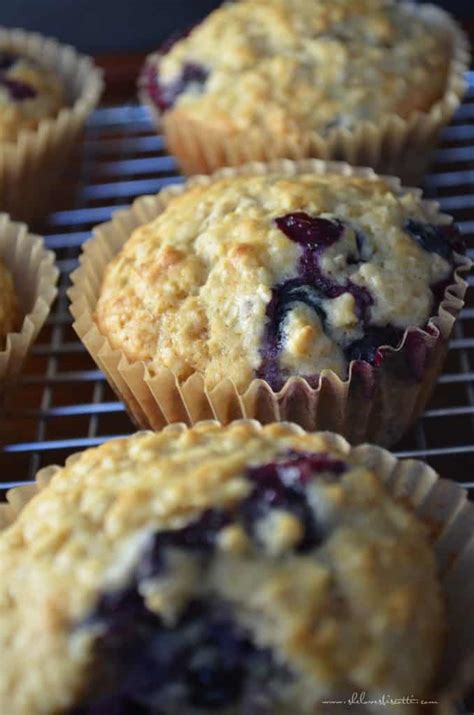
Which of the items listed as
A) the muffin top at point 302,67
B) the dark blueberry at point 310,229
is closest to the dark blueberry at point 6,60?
the muffin top at point 302,67

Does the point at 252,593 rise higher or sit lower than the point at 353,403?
higher

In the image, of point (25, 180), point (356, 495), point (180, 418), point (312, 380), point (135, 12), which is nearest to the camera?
point (356, 495)

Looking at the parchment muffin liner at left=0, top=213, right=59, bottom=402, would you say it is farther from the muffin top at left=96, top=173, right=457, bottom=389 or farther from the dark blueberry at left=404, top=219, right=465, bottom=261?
the dark blueberry at left=404, top=219, right=465, bottom=261

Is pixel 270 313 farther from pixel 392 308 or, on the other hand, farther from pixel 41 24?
pixel 41 24

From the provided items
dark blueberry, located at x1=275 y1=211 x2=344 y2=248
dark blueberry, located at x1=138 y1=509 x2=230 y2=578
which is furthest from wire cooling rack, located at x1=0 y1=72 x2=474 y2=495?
dark blueberry, located at x1=138 y1=509 x2=230 y2=578

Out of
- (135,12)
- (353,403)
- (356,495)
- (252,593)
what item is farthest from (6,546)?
(135,12)
